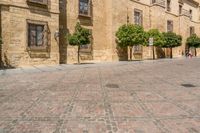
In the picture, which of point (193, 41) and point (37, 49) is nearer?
point (37, 49)

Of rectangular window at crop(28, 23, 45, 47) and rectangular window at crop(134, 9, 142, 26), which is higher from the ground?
rectangular window at crop(134, 9, 142, 26)

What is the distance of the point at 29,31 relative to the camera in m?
18.6

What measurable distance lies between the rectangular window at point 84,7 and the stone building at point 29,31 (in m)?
3.65

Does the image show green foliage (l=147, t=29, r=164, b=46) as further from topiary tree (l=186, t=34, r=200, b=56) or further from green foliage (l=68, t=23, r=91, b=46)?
topiary tree (l=186, t=34, r=200, b=56)

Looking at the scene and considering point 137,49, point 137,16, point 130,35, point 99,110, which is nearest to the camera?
point 99,110

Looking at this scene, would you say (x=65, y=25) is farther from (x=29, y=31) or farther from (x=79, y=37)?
(x=29, y=31)

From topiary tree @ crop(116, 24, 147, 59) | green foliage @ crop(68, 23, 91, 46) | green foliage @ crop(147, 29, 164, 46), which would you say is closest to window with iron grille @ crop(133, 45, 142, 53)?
green foliage @ crop(147, 29, 164, 46)

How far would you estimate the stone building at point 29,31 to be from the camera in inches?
683

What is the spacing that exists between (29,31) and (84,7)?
7184 millimetres

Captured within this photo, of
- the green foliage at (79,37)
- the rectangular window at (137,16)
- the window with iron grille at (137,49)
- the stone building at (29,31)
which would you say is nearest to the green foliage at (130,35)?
the window with iron grille at (137,49)

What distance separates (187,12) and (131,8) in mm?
19330

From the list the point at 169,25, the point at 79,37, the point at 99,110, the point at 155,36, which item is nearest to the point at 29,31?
the point at 79,37

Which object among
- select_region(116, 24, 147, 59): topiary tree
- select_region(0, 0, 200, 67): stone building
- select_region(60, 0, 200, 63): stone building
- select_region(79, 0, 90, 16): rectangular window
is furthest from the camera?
select_region(116, 24, 147, 59): topiary tree

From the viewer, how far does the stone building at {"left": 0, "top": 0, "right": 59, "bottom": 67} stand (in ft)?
57.0
